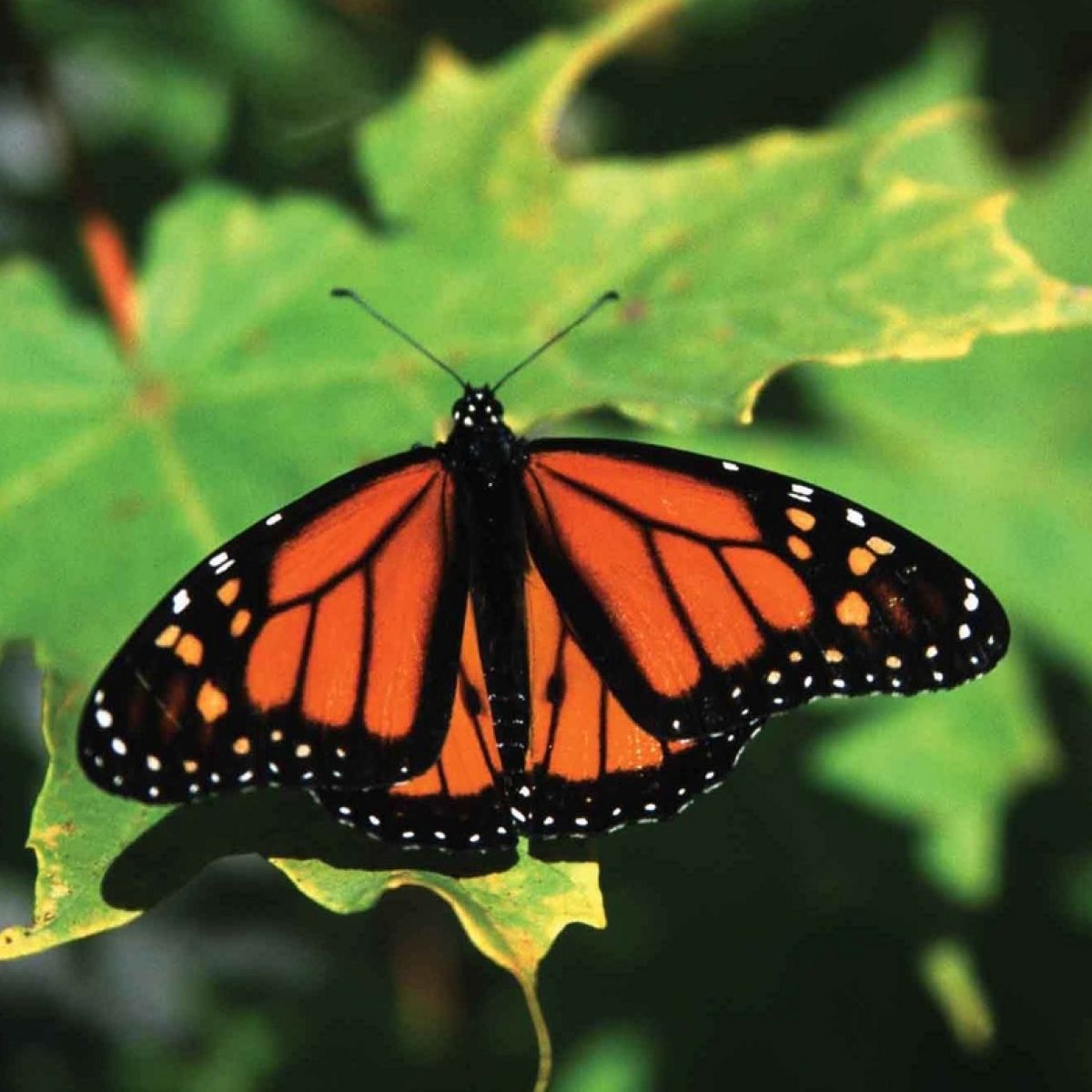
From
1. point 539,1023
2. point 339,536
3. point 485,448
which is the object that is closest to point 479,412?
point 485,448

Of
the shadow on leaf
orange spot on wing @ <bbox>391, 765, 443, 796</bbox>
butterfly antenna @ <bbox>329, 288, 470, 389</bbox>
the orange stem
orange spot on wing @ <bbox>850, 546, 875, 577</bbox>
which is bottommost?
the shadow on leaf

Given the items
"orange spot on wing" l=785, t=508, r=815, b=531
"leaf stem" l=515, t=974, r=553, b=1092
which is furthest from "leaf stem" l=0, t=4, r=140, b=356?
"leaf stem" l=515, t=974, r=553, b=1092

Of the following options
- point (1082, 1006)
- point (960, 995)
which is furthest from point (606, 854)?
point (1082, 1006)

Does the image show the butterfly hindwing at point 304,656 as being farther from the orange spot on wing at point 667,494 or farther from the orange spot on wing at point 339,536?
the orange spot on wing at point 667,494

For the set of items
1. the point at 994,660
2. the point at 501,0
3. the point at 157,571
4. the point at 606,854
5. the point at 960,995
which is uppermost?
the point at 501,0

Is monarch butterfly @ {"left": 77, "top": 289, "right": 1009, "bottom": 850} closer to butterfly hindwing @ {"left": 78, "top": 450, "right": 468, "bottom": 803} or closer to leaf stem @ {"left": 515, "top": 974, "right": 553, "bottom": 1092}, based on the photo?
butterfly hindwing @ {"left": 78, "top": 450, "right": 468, "bottom": 803}

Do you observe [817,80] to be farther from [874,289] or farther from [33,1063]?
[33,1063]

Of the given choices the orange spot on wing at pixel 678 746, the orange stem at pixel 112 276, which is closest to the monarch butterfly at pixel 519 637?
the orange spot on wing at pixel 678 746
